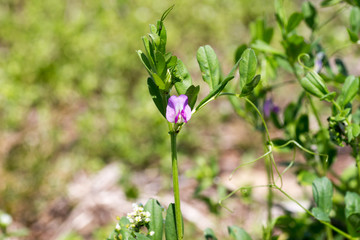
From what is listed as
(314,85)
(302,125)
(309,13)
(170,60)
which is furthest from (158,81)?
(309,13)

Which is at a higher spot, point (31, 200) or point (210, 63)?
point (31, 200)

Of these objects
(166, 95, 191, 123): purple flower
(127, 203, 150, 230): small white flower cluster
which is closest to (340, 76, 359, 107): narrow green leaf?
(166, 95, 191, 123): purple flower

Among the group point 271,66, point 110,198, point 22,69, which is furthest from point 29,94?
point 271,66

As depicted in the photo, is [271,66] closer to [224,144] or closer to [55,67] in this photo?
[224,144]

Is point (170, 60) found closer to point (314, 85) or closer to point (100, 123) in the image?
point (314, 85)

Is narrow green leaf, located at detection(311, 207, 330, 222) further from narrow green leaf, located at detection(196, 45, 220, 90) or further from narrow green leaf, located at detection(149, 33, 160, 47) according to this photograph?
narrow green leaf, located at detection(149, 33, 160, 47)
